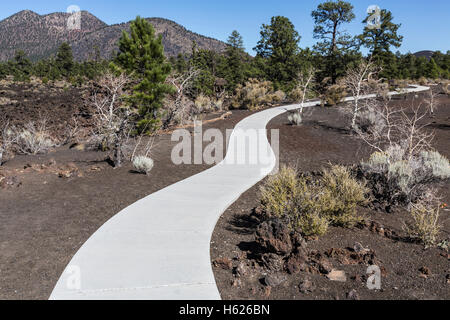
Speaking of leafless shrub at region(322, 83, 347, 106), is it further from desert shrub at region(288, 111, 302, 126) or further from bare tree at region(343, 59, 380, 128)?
desert shrub at region(288, 111, 302, 126)

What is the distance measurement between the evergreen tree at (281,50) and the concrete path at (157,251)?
29.6 m

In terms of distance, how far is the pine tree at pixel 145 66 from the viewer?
57.3ft

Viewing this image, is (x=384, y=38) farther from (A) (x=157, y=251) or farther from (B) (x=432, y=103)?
(A) (x=157, y=251)

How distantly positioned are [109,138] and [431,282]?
13227mm

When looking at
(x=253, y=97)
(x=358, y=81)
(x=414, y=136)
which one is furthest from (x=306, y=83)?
(x=414, y=136)

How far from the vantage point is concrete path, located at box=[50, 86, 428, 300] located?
4359mm

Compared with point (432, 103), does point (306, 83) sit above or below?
above

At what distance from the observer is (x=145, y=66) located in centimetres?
1788

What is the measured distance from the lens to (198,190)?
8.70 m

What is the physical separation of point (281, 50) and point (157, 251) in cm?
3573

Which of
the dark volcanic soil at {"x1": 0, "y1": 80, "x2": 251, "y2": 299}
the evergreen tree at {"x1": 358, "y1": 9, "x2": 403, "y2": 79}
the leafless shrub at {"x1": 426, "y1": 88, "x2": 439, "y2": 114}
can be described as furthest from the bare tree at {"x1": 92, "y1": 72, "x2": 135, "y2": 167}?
the evergreen tree at {"x1": 358, "y1": 9, "x2": 403, "y2": 79}
